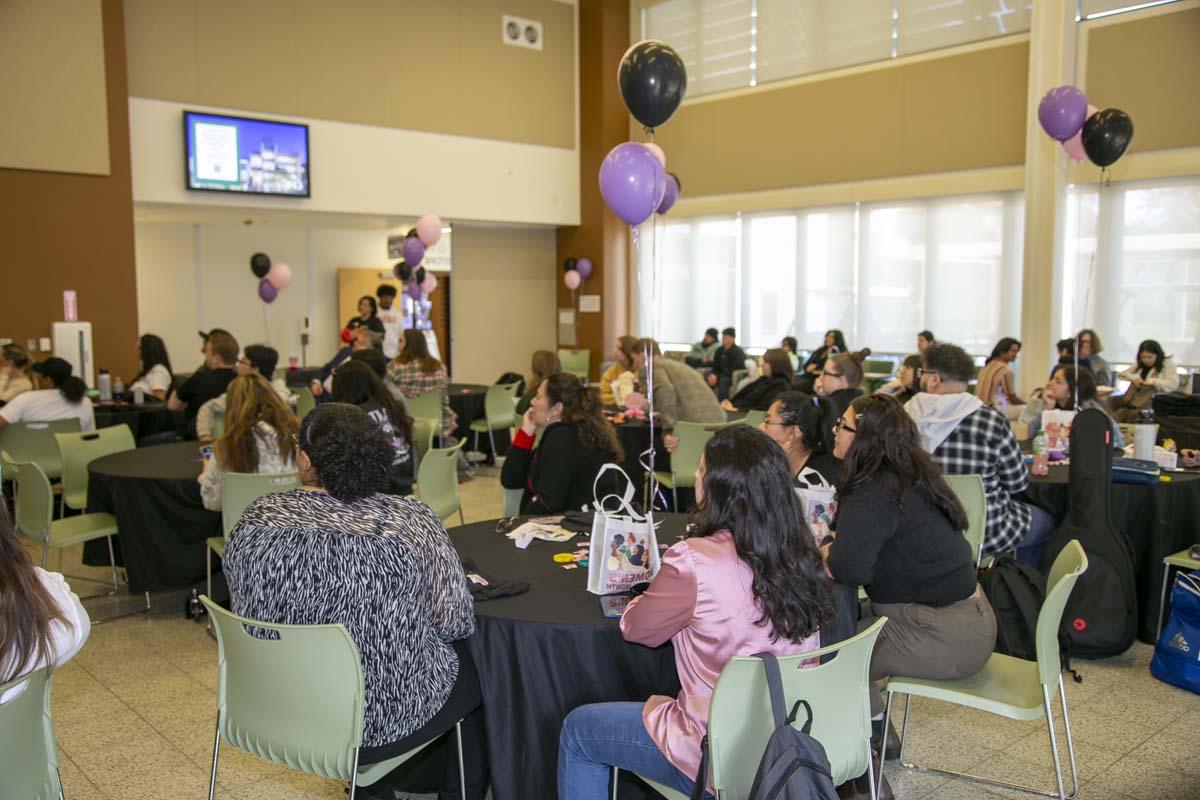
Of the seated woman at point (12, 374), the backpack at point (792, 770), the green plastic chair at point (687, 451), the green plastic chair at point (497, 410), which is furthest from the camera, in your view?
the green plastic chair at point (497, 410)

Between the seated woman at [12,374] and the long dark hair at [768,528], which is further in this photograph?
the seated woman at [12,374]

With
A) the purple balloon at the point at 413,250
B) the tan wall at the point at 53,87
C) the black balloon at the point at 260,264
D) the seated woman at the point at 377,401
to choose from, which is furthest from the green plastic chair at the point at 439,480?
the black balloon at the point at 260,264

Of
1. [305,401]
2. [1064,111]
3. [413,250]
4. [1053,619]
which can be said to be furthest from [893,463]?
[413,250]

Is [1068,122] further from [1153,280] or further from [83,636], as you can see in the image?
[83,636]

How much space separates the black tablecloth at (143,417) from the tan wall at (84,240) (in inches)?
76.0

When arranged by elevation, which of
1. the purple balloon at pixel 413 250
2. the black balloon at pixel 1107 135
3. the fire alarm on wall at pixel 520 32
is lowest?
the purple balloon at pixel 413 250

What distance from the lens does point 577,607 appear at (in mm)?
2531

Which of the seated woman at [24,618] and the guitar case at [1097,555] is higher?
the seated woman at [24,618]

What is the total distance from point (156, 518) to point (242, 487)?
0.89m

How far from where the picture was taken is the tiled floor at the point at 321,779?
3039 mm

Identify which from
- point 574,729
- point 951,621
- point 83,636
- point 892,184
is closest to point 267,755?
point 83,636

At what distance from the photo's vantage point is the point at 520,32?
12.3 meters

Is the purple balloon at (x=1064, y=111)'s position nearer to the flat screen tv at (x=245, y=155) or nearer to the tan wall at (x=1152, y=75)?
the tan wall at (x=1152, y=75)

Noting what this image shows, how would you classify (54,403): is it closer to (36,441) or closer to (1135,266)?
(36,441)
